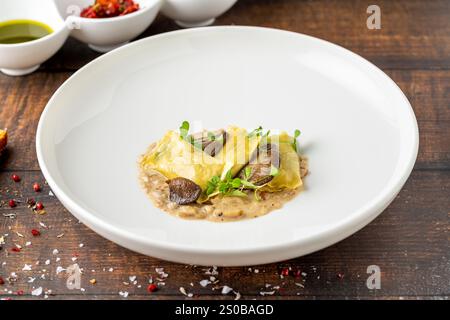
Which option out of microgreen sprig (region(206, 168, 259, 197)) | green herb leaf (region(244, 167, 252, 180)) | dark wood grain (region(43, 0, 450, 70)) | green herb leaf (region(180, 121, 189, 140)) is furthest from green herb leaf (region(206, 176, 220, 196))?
dark wood grain (region(43, 0, 450, 70))

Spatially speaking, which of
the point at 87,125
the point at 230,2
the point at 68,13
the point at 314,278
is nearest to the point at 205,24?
the point at 230,2

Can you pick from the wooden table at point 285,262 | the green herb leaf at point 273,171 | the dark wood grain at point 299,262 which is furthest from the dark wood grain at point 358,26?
the green herb leaf at point 273,171

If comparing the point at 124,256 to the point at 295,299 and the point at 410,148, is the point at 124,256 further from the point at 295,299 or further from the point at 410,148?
Result: the point at 410,148

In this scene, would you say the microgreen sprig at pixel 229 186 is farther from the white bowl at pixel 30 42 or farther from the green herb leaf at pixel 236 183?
the white bowl at pixel 30 42

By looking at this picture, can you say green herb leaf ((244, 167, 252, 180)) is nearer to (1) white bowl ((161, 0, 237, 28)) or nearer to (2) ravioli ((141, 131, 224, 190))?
(2) ravioli ((141, 131, 224, 190))

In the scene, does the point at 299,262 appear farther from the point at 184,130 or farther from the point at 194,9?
the point at 194,9

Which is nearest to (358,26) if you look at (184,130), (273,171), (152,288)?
(184,130)
